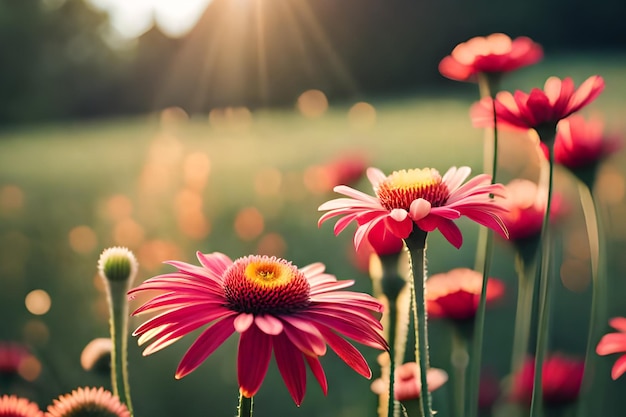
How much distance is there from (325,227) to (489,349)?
1020mm

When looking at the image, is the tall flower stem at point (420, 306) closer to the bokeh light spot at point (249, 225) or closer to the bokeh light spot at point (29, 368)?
the bokeh light spot at point (29, 368)

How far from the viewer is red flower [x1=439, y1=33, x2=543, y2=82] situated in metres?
1.04

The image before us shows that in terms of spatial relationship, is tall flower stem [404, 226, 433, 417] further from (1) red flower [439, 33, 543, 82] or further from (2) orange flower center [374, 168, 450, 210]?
(1) red flower [439, 33, 543, 82]

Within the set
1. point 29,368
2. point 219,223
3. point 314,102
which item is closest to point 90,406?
point 29,368

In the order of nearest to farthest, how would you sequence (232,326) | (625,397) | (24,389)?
1. (232,326)
2. (24,389)
3. (625,397)

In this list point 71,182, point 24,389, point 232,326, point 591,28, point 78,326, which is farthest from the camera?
point 591,28

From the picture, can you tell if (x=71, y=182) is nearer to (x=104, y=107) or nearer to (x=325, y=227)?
(x=325, y=227)

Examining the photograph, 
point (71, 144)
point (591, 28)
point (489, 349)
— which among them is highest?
point (591, 28)

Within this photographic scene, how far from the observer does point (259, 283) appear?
722 millimetres

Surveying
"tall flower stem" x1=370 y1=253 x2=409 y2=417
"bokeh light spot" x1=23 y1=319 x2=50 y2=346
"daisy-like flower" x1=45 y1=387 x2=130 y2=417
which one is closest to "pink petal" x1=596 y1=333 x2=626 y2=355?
"tall flower stem" x1=370 y1=253 x2=409 y2=417

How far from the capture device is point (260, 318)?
0.68 metres

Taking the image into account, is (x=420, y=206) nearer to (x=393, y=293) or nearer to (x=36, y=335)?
(x=393, y=293)

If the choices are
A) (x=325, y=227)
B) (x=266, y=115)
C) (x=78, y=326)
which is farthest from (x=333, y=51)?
(x=78, y=326)

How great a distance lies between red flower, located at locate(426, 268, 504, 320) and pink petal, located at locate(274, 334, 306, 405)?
45cm
